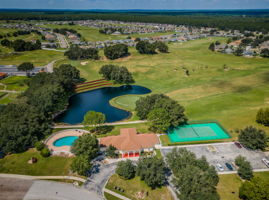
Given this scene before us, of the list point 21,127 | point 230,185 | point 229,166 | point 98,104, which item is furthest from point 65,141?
point 229,166

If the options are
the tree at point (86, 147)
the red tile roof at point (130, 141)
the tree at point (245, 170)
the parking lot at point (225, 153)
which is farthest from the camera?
the red tile roof at point (130, 141)

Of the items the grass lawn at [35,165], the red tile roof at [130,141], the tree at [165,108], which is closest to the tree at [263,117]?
the tree at [165,108]

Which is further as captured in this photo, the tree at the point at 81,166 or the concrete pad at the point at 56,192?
the tree at the point at 81,166

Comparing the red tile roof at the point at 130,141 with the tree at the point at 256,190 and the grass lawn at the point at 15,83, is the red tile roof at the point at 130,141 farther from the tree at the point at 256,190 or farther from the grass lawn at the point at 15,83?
the grass lawn at the point at 15,83

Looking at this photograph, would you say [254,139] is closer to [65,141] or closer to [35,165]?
[65,141]

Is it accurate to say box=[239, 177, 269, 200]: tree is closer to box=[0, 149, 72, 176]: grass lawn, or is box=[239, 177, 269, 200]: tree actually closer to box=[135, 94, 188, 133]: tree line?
box=[135, 94, 188, 133]: tree line

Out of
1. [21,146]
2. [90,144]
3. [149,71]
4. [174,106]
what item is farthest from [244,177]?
[149,71]
